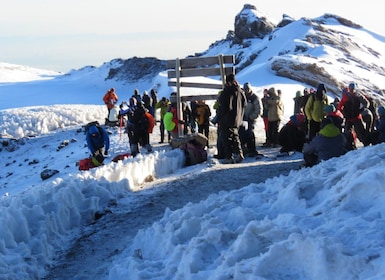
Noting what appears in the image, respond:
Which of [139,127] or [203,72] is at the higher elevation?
[203,72]

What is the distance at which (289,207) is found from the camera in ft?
Result: 18.1

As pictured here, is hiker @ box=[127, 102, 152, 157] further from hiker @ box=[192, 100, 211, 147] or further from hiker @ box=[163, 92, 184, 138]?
hiker @ box=[192, 100, 211, 147]

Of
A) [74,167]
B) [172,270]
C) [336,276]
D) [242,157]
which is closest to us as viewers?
[336,276]

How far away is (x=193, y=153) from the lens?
11.5 metres

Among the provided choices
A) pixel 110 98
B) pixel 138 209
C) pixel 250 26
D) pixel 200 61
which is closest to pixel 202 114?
pixel 200 61

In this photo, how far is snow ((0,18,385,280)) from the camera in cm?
398

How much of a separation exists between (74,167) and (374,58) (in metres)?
38.0

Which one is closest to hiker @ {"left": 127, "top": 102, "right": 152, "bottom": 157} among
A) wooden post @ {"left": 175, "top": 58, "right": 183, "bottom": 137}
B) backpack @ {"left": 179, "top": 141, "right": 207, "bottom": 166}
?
wooden post @ {"left": 175, "top": 58, "right": 183, "bottom": 137}

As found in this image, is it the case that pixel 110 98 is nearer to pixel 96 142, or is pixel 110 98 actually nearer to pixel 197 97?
pixel 197 97

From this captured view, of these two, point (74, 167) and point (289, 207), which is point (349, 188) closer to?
point (289, 207)

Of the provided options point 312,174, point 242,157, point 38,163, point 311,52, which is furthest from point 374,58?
point 312,174

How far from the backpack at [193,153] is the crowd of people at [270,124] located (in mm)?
394

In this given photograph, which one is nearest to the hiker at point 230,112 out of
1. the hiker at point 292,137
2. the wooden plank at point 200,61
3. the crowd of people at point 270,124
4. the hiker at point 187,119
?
the crowd of people at point 270,124

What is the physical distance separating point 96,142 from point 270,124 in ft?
16.9
